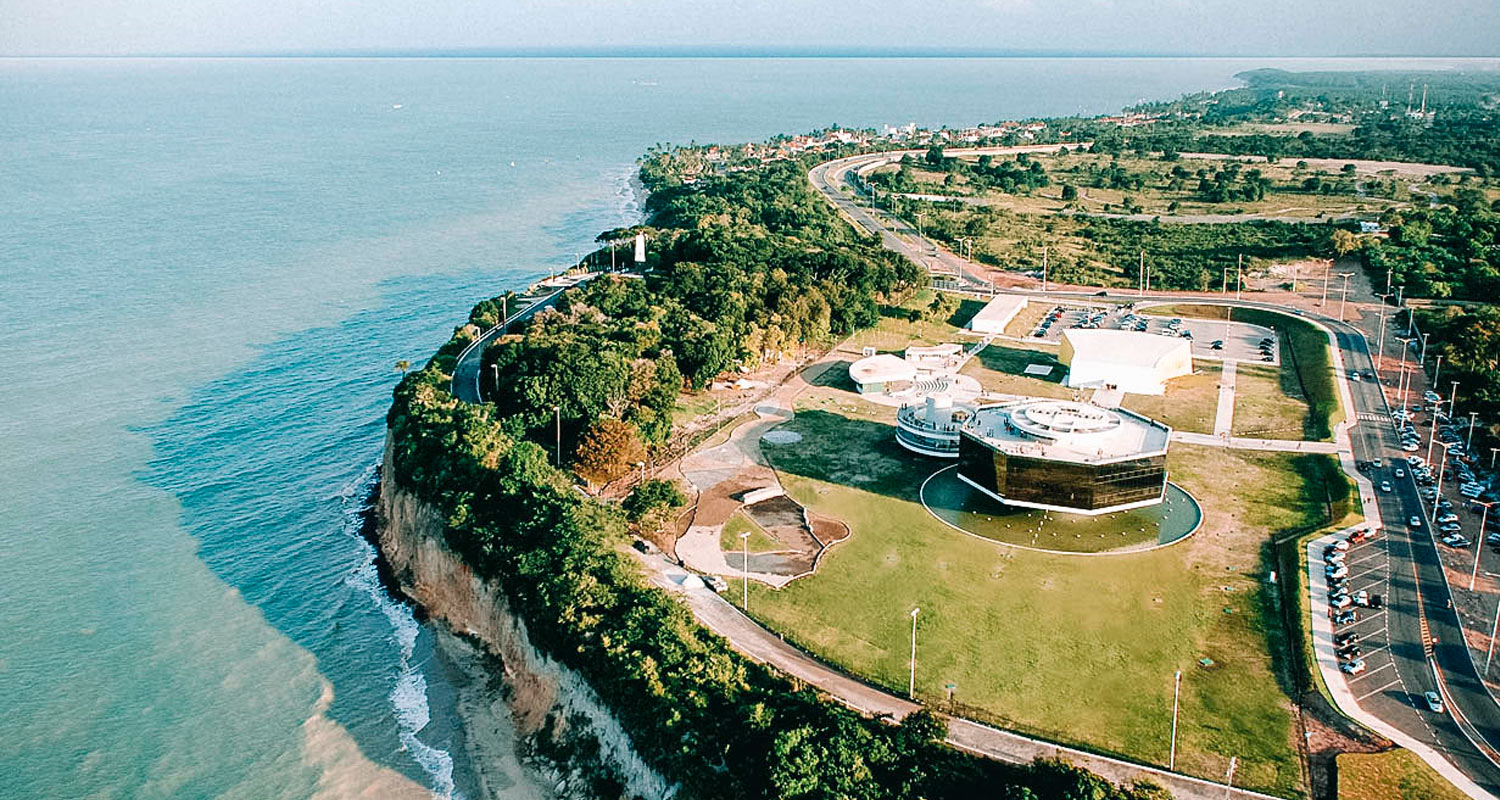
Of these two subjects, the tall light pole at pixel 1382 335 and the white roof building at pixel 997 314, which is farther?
the white roof building at pixel 997 314

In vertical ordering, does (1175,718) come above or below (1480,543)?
below

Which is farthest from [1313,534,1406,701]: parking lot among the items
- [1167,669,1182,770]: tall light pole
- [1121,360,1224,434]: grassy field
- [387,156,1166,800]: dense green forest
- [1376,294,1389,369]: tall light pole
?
[1376,294,1389,369]: tall light pole

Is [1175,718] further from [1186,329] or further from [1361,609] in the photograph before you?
[1186,329]

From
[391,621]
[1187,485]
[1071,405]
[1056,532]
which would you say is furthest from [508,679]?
[1187,485]

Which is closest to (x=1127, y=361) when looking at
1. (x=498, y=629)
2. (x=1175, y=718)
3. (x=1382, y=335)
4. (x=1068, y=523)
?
(x=1068, y=523)

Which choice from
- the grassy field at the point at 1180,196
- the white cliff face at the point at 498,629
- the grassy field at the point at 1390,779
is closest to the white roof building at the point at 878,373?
the white cliff face at the point at 498,629

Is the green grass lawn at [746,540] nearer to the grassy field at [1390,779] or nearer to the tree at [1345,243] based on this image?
the grassy field at [1390,779]

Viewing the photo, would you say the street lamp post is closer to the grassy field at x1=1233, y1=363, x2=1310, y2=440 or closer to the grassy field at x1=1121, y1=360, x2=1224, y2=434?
the grassy field at x1=1233, y1=363, x2=1310, y2=440
